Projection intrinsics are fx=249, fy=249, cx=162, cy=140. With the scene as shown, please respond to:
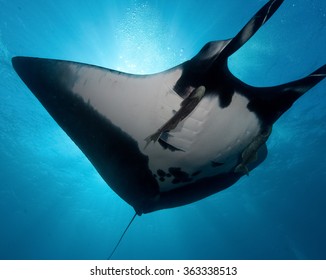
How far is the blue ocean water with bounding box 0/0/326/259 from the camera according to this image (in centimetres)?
667

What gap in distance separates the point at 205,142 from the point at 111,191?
16.7 m

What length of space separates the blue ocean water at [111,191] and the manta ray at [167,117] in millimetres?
4773

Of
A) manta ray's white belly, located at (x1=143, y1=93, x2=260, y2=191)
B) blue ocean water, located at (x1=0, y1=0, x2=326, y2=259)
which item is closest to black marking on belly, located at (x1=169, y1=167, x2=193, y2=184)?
manta ray's white belly, located at (x1=143, y1=93, x2=260, y2=191)

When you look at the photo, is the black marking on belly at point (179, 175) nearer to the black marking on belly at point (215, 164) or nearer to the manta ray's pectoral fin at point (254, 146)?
the black marking on belly at point (215, 164)

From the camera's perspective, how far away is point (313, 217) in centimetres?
2436

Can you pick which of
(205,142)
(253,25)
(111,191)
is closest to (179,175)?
(205,142)

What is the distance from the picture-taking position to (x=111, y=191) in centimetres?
1802

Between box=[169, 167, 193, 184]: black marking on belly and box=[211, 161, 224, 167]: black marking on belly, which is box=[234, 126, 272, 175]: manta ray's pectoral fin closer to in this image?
box=[211, 161, 224, 167]: black marking on belly

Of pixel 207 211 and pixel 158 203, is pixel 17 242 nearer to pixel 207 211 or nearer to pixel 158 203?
pixel 207 211

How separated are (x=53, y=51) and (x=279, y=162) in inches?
531

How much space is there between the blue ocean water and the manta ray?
15.7ft

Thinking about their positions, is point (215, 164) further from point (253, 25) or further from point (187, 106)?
point (253, 25)

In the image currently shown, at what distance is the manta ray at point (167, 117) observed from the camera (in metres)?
1.92

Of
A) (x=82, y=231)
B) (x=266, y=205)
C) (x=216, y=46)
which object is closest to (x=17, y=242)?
(x=82, y=231)
